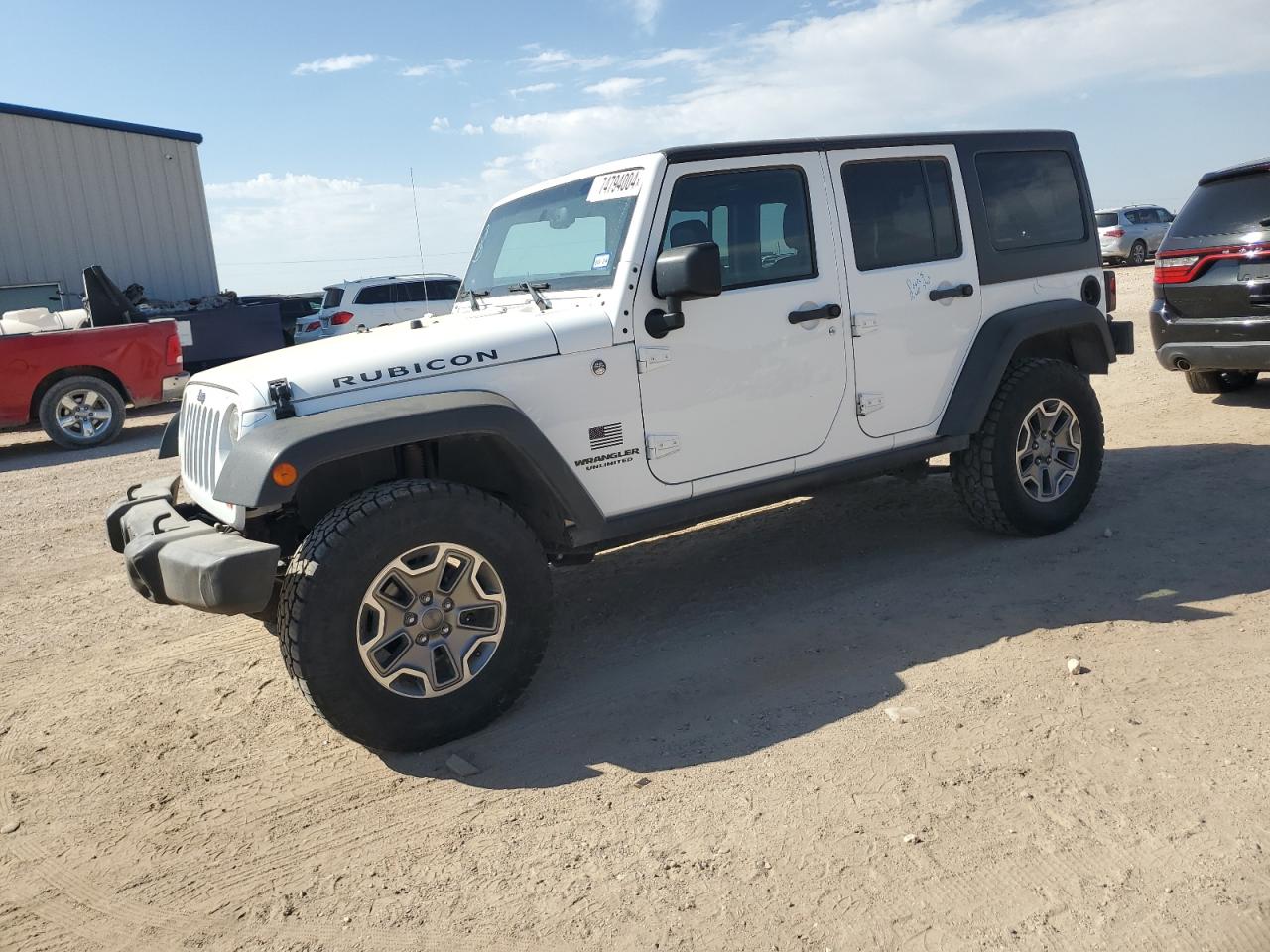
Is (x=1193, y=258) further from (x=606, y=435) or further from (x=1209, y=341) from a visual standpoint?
(x=606, y=435)

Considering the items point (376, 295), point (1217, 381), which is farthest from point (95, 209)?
point (1217, 381)

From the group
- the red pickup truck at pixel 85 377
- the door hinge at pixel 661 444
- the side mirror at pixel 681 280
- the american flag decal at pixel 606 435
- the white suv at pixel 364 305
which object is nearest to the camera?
the side mirror at pixel 681 280

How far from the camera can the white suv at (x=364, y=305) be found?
15.4 m

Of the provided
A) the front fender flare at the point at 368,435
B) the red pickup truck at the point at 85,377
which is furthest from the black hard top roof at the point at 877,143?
the red pickup truck at the point at 85,377

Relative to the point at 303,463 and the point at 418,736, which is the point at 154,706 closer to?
the point at 418,736

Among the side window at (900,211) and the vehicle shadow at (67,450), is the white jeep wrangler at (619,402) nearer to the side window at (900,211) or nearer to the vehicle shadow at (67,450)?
the side window at (900,211)

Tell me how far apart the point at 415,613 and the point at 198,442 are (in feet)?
4.11

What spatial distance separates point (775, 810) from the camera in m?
2.93

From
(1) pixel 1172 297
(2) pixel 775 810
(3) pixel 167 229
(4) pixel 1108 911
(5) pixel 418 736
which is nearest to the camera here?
(4) pixel 1108 911

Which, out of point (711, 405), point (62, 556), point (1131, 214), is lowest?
point (62, 556)

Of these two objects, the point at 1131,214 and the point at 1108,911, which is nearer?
the point at 1108,911

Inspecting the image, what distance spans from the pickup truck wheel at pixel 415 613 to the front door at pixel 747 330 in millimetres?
846

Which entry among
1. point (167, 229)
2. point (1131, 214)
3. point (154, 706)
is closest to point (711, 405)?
point (154, 706)

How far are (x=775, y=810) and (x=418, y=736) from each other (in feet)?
4.22
